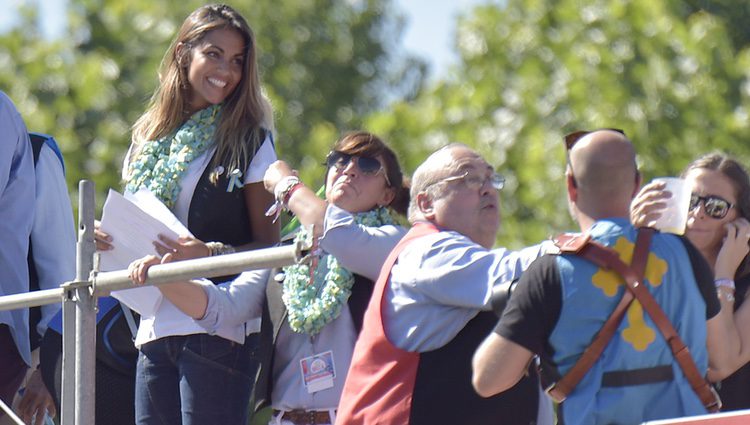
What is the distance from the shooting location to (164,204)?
5117 millimetres

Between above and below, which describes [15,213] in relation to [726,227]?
above

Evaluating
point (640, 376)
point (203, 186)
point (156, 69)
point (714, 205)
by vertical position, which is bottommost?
point (640, 376)

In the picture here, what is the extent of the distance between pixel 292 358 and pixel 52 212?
3.49 ft

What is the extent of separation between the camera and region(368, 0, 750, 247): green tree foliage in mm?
15352

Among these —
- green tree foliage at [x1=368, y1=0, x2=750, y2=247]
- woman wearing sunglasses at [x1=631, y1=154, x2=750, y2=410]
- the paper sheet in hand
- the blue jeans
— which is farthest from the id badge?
green tree foliage at [x1=368, y1=0, x2=750, y2=247]

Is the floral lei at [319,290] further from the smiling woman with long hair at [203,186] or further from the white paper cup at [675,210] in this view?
the white paper cup at [675,210]

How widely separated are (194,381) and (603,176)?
157cm

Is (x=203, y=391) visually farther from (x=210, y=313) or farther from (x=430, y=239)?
(x=430, y=239)

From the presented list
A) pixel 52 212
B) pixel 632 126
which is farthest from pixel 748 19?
pixel 52 212

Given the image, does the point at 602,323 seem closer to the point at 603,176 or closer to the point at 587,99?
the point at 603,176

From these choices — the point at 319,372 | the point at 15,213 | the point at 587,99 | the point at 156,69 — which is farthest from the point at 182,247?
the point at 156,69

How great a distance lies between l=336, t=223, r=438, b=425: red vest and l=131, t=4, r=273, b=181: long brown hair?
88 centimetres

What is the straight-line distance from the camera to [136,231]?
4.91 meters

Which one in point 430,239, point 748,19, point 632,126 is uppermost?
point 748,19
